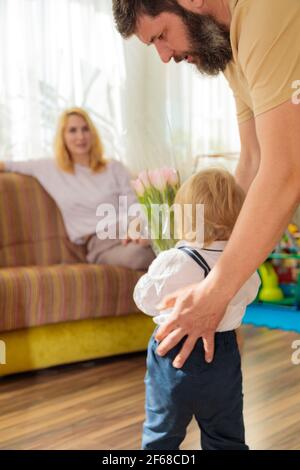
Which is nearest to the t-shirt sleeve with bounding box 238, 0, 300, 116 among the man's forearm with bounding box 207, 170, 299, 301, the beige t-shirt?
the beige t-shirt

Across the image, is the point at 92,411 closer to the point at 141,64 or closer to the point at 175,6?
the point at 175,6

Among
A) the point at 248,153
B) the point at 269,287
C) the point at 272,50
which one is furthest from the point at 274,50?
the point at 269,287

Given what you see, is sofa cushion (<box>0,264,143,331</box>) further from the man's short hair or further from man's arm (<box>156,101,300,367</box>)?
man's arm (<box>156,101,300,367</box>)

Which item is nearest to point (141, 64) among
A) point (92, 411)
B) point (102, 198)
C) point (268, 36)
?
point (102, 198)

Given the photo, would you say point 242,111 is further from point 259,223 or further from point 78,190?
point 78,190

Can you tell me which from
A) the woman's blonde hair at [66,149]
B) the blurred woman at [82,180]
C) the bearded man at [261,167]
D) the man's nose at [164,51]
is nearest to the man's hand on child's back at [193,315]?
the bearded man at [261,167]

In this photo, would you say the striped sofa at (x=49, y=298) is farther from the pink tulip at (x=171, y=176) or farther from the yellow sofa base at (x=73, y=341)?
the pink tulip at (x=171, y=176)

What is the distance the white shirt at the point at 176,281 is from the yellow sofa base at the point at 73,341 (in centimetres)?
166

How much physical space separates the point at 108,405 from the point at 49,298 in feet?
2.08

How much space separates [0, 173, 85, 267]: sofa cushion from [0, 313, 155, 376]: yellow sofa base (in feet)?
1.84

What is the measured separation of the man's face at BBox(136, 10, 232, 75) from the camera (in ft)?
Answer: 4.66

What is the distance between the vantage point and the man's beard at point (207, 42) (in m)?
1.43

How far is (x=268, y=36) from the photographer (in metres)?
1.22

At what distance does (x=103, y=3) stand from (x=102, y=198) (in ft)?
4.52
